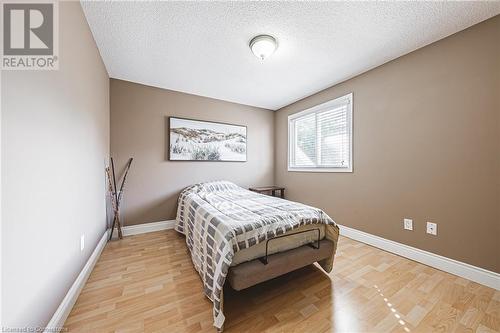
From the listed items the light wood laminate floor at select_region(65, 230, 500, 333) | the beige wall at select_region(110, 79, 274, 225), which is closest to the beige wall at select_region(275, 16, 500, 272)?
the light wood laminate floor at select_region(65, 230, 500, 333)

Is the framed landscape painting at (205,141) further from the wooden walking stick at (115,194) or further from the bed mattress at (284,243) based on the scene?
the bed mattress at (284,243)

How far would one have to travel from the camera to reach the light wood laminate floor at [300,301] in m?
1.22

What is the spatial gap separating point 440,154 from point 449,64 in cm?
90

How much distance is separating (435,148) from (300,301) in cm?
205

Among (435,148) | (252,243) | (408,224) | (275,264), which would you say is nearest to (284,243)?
(275,264)

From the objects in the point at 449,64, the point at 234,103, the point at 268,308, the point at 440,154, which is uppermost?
the point at 234,103

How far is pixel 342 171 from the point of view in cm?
283

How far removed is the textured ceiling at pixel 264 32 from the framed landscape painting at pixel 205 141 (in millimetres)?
774

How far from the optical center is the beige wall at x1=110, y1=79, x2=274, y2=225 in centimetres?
280

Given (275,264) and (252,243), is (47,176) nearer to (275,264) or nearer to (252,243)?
(252,243)

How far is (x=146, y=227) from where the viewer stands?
2912 mm

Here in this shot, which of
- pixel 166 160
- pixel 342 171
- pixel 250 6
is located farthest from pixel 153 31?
pixel 342 171

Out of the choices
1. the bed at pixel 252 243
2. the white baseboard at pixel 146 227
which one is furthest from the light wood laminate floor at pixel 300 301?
the white baseboard at pixel 146 227

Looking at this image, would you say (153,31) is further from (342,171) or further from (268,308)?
(342,171)
